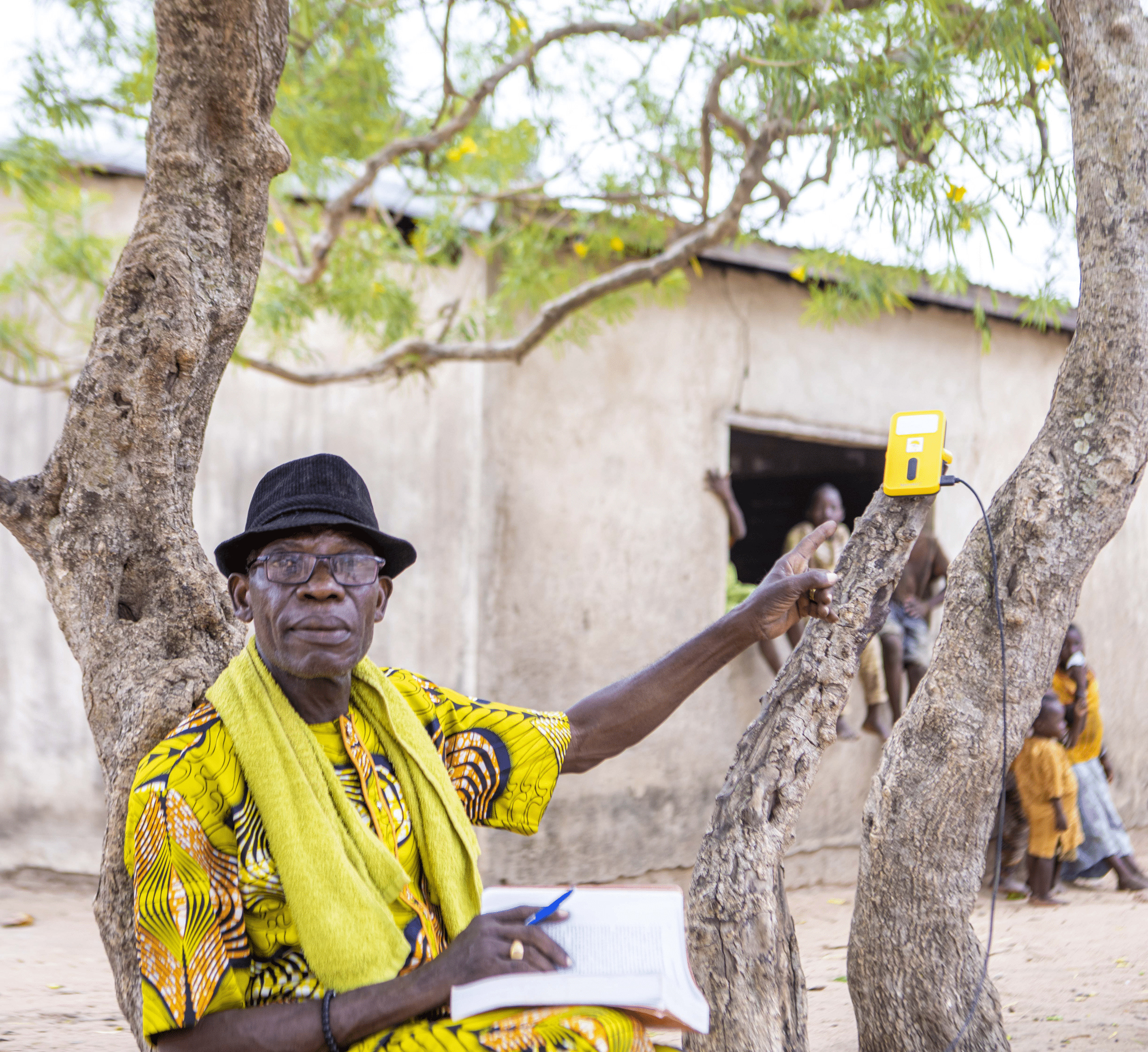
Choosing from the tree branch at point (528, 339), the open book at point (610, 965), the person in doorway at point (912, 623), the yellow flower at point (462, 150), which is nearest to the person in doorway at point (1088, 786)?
the person in doorway at point (912, 623)

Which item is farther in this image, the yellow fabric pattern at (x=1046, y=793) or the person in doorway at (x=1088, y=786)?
the person in doorway at (x=1088, y=786)

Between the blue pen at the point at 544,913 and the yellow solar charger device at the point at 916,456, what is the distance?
1.28 m

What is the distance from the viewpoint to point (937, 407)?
6.84 m

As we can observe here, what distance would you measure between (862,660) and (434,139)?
349cm

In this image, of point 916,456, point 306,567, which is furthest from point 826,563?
point 306,567

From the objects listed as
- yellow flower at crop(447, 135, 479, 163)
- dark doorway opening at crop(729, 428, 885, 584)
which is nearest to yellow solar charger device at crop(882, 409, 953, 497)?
yellow flower at crop(447, 135, 479, 163)

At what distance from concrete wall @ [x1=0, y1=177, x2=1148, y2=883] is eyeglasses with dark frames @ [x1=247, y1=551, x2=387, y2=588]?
3.37 meters

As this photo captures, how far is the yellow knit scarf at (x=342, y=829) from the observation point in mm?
1604

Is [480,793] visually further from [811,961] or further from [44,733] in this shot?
[44,733]

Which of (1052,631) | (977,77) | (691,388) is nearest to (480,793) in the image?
(1052,631)

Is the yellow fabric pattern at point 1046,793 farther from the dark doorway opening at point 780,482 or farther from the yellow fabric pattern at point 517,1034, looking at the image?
the yellow fabric pattern at point 517,1034

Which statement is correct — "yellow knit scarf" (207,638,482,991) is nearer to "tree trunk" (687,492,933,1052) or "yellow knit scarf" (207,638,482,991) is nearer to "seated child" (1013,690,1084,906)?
"tree trunk" (687,492,933,1052)

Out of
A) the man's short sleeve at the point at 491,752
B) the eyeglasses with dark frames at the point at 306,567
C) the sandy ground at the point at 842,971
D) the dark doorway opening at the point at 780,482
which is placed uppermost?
the dark doorway opening at the point at 780,482

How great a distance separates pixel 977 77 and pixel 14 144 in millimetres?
3387
